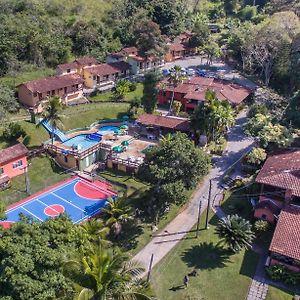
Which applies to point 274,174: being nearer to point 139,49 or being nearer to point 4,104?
point 4,104

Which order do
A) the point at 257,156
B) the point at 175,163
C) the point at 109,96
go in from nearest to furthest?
the point at 175,163
the point at 257,156
the point at 109,96

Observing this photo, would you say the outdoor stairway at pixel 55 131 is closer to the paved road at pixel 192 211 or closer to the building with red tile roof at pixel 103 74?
the building with red tile roof at pixel 103 74

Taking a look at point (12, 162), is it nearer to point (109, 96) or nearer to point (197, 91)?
point (109, 96)

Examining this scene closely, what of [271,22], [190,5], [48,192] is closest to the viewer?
[48,192]

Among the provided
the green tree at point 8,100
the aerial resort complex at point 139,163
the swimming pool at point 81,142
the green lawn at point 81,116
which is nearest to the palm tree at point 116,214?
the aerial resort complex at point 139,163

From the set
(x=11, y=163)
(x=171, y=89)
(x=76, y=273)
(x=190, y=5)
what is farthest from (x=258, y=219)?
(x=190, y=5)

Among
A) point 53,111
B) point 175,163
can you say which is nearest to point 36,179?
point 53,111
